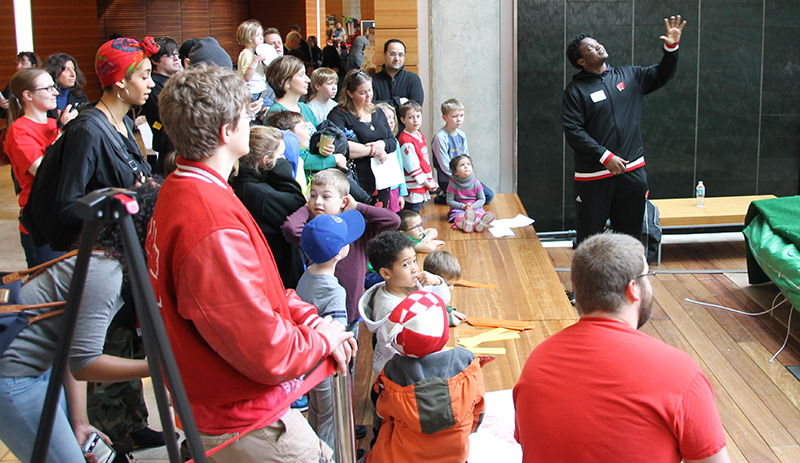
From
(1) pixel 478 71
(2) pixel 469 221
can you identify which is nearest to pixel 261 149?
(2) pixel 469 221

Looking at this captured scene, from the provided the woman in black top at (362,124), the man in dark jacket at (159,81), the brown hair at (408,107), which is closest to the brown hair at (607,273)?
the woman in black top at (362,124)

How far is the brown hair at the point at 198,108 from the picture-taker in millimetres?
1364

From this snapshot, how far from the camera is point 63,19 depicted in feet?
40.5

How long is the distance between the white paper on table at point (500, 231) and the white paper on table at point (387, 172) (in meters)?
0.83

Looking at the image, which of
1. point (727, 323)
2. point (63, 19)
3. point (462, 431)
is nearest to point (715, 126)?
point (727, 323)

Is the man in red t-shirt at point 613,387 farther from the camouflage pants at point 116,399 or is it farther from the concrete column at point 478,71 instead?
the concrete column at point 478,71

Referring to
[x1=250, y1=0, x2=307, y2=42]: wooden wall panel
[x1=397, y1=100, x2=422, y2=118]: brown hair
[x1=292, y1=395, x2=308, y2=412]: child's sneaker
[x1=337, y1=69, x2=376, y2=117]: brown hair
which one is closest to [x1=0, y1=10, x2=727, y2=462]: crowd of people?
[x1=292, y1=395, x2=308, y2=412]: child's sneaker

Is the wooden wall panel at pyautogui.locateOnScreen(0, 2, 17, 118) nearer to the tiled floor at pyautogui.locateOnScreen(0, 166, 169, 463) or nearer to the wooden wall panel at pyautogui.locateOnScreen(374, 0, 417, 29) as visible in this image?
the tiled floor at pyautogui.locateOnScreen(0, 166, 169, 463)

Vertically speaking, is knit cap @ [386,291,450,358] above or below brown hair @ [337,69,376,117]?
below

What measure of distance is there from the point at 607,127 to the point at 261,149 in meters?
2.74

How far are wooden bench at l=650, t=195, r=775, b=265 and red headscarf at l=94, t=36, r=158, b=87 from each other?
446 centimetres

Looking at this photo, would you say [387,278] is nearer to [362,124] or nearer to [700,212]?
[362,124]

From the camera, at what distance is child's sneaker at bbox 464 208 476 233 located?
5.08 meters

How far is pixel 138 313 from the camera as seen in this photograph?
107 centimetres
